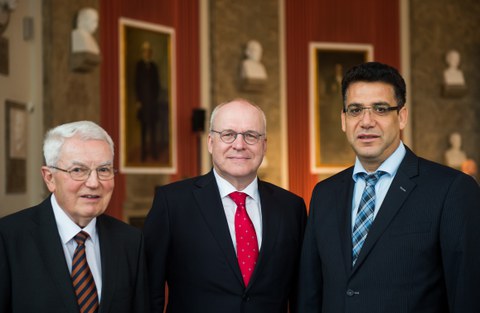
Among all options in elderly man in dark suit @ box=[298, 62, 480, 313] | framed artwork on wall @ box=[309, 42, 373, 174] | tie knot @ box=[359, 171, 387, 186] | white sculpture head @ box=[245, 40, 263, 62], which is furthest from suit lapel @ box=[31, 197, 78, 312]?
framed artwork on wall @ box=[309, 42, 373, 174]

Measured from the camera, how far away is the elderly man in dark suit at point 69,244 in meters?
2.65

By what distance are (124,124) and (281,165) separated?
297 cm

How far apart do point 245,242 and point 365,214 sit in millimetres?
627

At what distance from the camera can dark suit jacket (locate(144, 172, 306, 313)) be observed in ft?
10.9

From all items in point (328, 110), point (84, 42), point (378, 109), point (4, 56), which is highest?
point (84, 42)

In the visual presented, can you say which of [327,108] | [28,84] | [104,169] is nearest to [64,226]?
[104,169]

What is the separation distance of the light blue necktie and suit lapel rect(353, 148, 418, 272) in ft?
0.19

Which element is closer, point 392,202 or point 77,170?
point 77,170

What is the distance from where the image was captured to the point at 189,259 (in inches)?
134

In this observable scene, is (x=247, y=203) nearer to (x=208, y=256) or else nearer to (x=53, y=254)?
(x=208, y=256)

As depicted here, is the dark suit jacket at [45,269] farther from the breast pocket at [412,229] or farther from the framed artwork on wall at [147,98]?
the framed artwork on wall at [147,98]

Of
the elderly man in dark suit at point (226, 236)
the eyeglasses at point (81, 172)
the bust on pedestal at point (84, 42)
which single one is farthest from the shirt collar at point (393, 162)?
the bust on pedestal at point (84, 42)

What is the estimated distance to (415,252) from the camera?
9.69 ft

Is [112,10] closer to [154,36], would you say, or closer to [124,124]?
[154,36]
